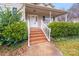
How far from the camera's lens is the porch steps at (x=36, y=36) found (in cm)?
358

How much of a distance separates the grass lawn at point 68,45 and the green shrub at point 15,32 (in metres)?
0.58

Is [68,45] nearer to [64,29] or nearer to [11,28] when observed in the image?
[64,29]

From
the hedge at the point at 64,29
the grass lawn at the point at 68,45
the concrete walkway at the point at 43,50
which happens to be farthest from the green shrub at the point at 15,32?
the grass lawn at the point at 68,45

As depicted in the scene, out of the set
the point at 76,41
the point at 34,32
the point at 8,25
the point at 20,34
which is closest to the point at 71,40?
the point at 76,41

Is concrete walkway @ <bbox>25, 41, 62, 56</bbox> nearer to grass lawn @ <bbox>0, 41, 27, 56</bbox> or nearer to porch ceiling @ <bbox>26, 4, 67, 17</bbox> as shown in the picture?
grass lawn @ <bbox>0, 41, 27, 56</bbox>

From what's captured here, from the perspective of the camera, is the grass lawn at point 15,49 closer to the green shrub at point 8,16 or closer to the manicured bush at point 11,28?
the manicured bush at point 11,28

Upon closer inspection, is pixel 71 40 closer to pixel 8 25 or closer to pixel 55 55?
pixel 55 55

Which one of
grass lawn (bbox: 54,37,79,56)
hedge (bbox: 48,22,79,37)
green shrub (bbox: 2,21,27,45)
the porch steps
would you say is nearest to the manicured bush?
green shrub (bbox: 2,21,27,45)

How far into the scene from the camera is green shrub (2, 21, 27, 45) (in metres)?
3.51

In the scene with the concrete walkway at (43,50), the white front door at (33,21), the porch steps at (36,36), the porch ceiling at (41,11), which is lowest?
the concrete walkway at (43,50)

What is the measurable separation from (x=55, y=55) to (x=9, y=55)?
0.78 meters

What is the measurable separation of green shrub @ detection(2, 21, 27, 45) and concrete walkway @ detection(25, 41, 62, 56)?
0.24m

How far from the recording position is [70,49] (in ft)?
11.6

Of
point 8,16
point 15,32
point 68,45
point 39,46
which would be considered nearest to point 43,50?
point 39,46
